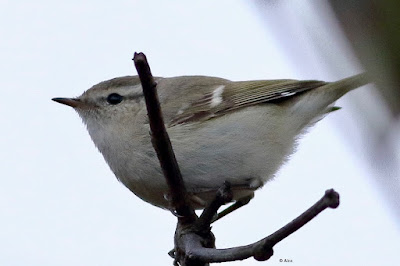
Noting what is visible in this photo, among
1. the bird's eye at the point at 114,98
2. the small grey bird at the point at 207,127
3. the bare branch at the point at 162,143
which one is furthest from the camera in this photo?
the bird's eye at the point at 114,98

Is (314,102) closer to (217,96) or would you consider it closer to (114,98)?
(217,96)

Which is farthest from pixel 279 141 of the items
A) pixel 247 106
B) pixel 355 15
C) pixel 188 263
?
pixel 355 15

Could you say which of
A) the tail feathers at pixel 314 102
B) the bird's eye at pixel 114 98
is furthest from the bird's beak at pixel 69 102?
the tail feathers at pixel 314 102

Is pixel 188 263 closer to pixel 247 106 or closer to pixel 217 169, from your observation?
pixel 217 169

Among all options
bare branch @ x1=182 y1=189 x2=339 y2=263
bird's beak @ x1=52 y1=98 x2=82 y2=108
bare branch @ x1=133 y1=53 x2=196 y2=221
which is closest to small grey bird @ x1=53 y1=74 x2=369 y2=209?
bird's beak @ x1=52 y1=98 x2=82 y2=108

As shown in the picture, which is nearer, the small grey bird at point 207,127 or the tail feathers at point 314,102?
the small grey bird at point 207,127

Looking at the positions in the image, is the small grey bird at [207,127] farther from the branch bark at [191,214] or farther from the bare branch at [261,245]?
the bare branch at [261,245]

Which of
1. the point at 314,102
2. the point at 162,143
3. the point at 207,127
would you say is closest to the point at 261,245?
the point at 162,143
